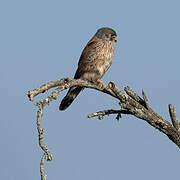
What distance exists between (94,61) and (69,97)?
0.69 meters

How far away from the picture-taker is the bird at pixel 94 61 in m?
5.52

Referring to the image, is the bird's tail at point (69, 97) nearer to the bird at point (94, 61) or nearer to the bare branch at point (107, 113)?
the bird at point (94, 61)

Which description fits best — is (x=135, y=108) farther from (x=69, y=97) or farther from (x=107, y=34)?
(x=107, y=34)

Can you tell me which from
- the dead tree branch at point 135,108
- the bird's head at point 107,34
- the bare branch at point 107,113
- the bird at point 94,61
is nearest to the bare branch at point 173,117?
the dead tree branch at point 135,108

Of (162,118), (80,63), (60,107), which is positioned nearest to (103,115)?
(162,118)

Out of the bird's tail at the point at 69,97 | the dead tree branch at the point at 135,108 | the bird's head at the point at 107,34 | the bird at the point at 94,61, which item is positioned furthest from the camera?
the bird's head at the point at 107,34

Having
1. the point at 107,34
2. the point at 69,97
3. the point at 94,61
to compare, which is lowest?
the point at 69,97

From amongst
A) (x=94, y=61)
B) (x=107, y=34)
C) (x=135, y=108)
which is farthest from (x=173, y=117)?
(x=107, y=34)

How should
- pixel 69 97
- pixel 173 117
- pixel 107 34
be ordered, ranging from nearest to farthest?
pixel 173 117 < pixel 69 97 < pixel 107 34

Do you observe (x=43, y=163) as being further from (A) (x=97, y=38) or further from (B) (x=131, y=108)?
(A) (x=97, y=38)

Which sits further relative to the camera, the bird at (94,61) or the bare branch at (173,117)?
the bird at (94,61)

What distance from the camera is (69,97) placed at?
217 inches

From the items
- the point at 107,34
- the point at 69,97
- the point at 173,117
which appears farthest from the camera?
the point at 107,34

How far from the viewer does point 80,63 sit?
571 centimetres
